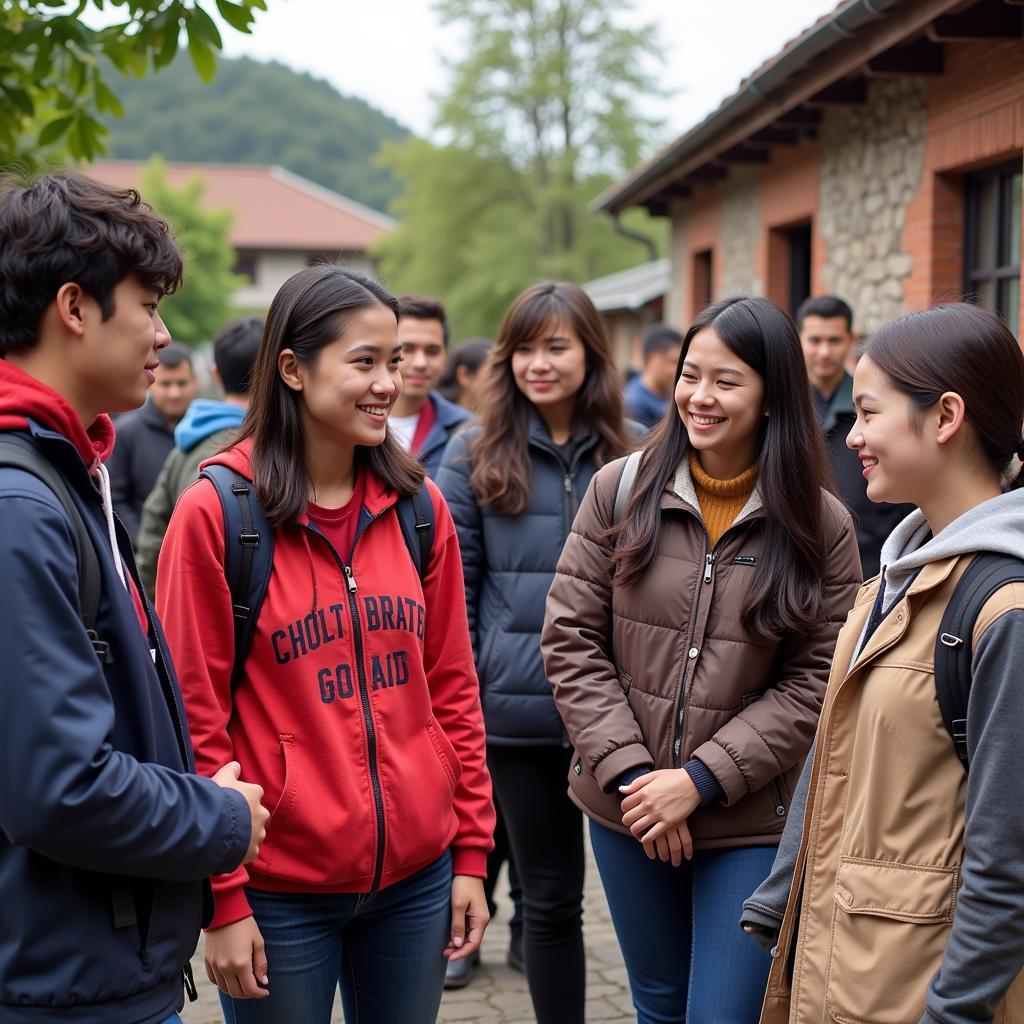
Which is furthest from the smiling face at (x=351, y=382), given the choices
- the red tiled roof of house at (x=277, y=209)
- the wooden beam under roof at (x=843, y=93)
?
the red tiled roof of house at (x=277, y=209)

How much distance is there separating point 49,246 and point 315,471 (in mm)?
911

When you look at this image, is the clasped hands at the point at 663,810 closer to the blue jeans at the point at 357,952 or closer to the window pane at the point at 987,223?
the blue jeans at the point at 357,952

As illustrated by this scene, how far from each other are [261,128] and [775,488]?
90.8 meters

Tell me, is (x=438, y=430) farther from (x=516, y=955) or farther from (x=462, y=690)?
(x=462, y=690)

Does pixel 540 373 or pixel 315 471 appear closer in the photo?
pixel 315 471

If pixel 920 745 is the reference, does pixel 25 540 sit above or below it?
above

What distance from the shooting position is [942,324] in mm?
2336

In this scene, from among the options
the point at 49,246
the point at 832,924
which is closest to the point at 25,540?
the point at 49,246

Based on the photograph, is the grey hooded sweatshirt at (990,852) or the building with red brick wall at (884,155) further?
the building with red brick wall at (884,155)

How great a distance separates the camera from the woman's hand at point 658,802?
2.94m

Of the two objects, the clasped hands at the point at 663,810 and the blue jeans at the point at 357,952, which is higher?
the clasped hands at the point at 663,810

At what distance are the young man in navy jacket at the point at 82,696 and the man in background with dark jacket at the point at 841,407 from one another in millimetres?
3849

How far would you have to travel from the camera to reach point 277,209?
2744 inches

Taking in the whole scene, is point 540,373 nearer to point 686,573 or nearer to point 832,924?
point 686,573
